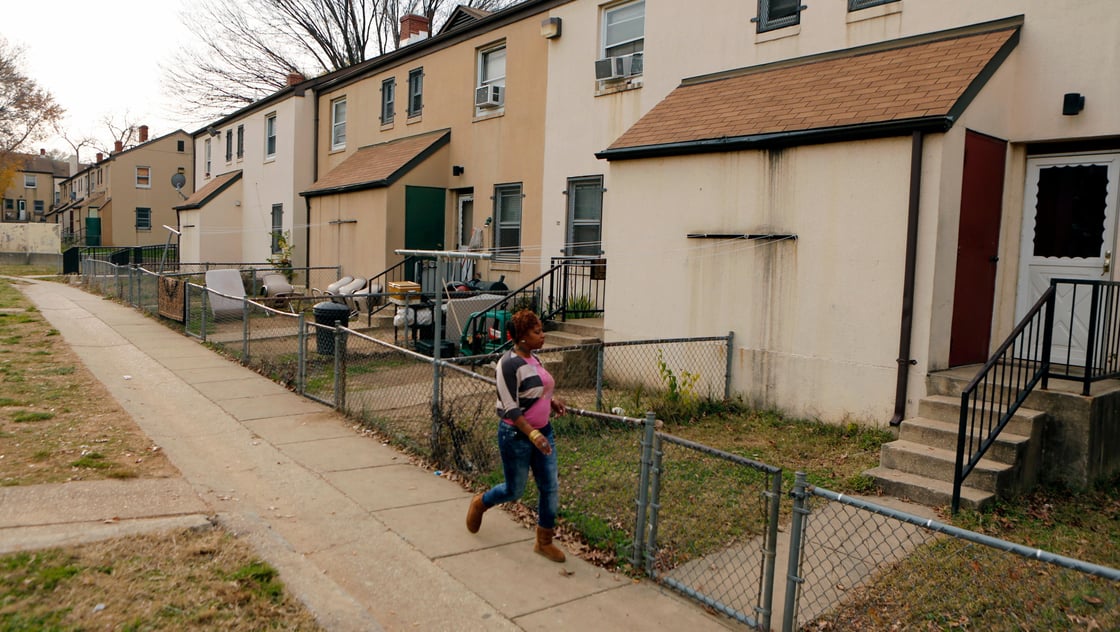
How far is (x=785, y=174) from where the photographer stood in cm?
877

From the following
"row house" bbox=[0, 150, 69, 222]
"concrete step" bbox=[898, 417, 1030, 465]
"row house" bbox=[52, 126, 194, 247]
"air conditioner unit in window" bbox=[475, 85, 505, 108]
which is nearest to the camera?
"concrete step" bbox=[898, 417, 1030, 465]

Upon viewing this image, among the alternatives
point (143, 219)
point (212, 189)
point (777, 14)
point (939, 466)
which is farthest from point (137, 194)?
point (939, 466)

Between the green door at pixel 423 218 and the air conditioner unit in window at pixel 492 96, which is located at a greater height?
the air conditioner unit in window at pixel 492 96

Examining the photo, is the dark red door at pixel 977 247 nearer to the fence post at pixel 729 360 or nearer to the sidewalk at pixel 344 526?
the fence post at pixel 729 360

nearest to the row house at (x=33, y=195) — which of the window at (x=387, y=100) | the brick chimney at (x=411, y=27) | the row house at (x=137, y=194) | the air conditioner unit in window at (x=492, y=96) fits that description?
the row house at (x=137, y=194)

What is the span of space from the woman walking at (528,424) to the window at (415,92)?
14.5m

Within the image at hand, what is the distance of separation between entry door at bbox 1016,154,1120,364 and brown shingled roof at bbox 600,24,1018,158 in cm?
140

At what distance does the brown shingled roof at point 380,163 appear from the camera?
1678cm

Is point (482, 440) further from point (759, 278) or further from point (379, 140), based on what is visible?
point (379, 140)

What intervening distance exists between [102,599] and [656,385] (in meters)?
6.70

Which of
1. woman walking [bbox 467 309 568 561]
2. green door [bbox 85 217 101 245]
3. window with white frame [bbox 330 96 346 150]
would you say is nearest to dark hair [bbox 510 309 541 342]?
woman walking [bbox 467 309 568 561]

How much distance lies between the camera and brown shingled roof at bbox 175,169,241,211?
27.3m

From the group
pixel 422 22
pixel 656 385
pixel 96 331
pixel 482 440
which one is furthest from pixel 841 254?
pixel 422 22

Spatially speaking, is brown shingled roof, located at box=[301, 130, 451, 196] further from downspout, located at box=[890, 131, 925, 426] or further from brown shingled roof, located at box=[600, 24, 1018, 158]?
downspout, located at box=[890, 131, 925, 426]
